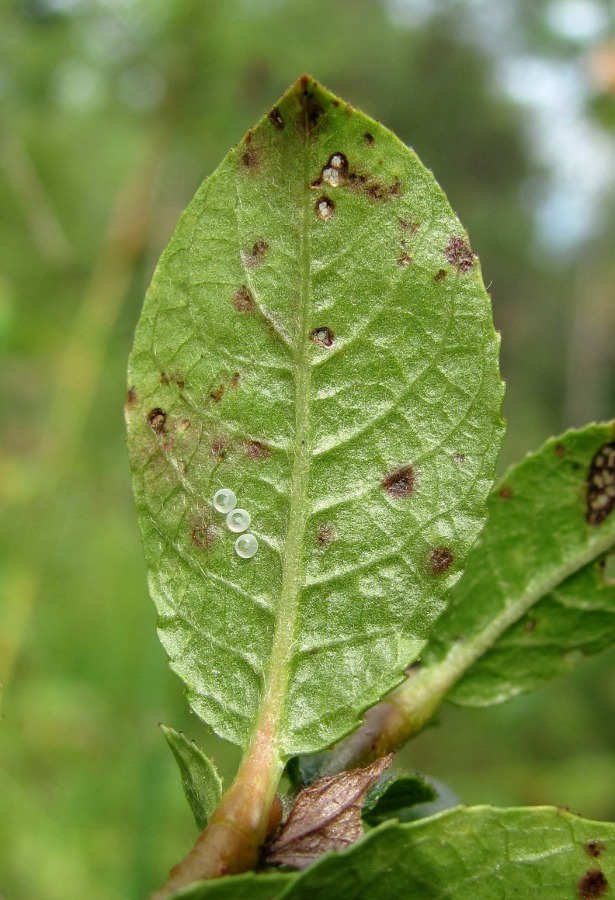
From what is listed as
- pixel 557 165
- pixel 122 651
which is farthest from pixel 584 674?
pixel 557 165

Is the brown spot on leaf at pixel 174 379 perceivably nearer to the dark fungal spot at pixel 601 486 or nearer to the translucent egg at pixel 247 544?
the translucent egg at pixel 247 544

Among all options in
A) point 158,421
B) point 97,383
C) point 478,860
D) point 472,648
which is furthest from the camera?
point 97,383

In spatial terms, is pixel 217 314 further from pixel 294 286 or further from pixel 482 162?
pixel 482 162

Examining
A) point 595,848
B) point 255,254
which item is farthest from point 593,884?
point 255,254

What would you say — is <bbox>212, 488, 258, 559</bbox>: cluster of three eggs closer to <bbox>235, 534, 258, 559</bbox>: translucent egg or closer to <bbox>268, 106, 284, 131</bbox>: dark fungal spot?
<bbox>235, 534, 258, 559</bbox>: translucent egg

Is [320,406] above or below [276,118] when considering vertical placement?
below

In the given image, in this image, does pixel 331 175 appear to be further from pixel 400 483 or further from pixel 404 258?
pixel 400 483

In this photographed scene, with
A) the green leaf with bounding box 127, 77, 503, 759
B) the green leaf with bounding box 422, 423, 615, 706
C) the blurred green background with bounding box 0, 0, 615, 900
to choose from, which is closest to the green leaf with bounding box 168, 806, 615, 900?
the green leaf with bounding box 127, 77, 503, 759
